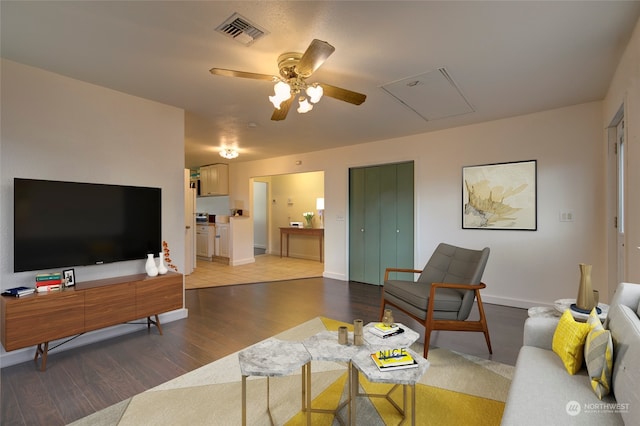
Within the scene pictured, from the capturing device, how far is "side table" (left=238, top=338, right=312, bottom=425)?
1481mm

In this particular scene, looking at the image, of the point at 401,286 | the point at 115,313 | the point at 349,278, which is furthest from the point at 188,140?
the point at 401,286

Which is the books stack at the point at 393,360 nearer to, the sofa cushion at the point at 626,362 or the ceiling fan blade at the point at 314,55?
the sofa cushion at the point at 626,362

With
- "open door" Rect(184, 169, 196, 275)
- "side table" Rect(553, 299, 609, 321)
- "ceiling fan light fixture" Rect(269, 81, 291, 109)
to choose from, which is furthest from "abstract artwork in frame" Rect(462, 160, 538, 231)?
"open door" Rect(184, 169, 196, 275)

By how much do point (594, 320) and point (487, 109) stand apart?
2.65 meters

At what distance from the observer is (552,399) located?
1260 millimetres

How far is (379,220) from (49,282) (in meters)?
4.12

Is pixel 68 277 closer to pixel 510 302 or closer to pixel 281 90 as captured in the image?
pixel 281 90

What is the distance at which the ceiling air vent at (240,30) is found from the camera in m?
1.85

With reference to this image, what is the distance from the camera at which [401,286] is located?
2.87 metres

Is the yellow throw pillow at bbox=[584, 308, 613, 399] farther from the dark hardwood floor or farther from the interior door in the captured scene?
the interior door

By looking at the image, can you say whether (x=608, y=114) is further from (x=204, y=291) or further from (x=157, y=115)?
(x=204, y=291)

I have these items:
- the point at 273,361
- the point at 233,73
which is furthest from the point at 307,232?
the point at 273,361

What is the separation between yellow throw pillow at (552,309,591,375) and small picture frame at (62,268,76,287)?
3.48m

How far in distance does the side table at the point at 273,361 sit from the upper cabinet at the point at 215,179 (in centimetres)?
610
